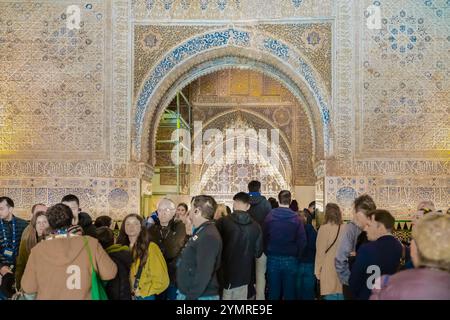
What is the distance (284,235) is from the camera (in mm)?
4375

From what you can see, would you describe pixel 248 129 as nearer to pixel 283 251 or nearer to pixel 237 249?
pixel 283 251

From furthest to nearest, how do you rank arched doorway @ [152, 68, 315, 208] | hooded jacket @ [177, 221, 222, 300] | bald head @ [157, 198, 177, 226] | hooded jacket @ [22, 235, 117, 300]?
arched doorway @ [152, 68, 315, 208] < bald head @ [157, 198, 177, 226] < hooded jacket @ [177, 221, 222, 300] < hooded jacket @ [22, 235, 117, 300]

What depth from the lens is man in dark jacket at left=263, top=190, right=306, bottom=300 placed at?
4379 millimetres

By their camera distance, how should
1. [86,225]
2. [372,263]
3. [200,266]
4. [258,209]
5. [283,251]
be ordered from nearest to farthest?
1. [372,263]
2. [200,266]
3. [86,225]
4. [283,251]
5. [258,209]

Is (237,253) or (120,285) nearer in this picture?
(120,285)

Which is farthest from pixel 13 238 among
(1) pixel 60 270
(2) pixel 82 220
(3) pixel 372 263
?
(3) pixel 372 263

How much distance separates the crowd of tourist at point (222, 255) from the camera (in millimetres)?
2074

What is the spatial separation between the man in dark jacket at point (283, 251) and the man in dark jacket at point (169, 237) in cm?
78

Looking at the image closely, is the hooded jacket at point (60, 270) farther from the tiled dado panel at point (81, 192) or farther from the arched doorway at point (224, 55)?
the arched doorway at point (224, 55)

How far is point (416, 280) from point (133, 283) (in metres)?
1.85

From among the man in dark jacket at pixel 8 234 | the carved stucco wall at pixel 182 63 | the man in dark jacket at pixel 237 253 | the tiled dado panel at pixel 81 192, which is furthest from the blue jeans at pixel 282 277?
the tiled dado panel at pixel 81 192

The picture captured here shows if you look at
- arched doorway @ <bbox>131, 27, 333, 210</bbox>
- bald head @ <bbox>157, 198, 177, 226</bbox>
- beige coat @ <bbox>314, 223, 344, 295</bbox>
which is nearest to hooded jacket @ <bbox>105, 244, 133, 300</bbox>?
bald head @ <bbox>157, 198, 177, 226</bbox>

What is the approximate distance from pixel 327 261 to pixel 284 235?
0.49m

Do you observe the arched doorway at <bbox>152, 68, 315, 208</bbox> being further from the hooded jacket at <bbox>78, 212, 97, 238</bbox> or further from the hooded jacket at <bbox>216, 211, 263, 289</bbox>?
the hooded jacket at <bbox>216, 211, 263, 289</bbox>
